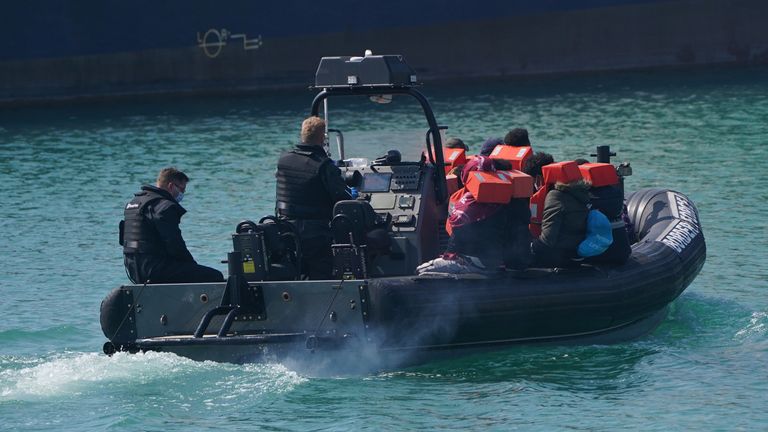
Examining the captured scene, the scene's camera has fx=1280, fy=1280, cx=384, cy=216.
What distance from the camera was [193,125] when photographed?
83.6 feet

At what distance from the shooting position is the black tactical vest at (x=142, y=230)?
28.9 ft

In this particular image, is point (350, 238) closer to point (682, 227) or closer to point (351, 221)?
point (351, 221)

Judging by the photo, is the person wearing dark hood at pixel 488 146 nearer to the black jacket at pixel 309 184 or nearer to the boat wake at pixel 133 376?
the black jacket at pixel 309 184

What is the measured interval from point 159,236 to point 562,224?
2828 mm

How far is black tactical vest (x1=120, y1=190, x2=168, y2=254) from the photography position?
8.80m

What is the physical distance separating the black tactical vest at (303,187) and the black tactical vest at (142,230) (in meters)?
0.89

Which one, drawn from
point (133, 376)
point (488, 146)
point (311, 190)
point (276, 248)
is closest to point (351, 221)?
point (311, 190)

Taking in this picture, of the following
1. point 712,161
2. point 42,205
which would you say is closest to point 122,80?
point 42,205

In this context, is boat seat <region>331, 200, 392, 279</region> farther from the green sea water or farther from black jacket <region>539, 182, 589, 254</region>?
black jacket <region>539, 182, 589, 254</region>

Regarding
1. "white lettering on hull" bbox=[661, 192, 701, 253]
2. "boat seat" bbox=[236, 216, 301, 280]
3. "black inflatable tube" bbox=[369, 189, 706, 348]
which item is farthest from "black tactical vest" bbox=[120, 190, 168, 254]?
"white lettering on hull" bbox=[661, 192, 701, 253]

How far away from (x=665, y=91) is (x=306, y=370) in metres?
19.7

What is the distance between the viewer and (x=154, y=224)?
28.8 feet

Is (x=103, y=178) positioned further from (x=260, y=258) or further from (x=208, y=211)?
(x=260, y=258)

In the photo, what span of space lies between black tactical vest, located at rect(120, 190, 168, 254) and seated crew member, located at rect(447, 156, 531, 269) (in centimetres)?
205
